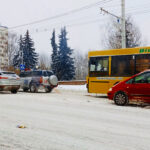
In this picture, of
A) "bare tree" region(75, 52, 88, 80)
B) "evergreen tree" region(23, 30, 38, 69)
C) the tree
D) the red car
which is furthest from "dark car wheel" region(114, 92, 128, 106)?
"bare tree" region(75, 52, 88, 80)

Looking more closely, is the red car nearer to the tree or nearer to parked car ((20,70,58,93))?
parked car ((20,70,58,93))

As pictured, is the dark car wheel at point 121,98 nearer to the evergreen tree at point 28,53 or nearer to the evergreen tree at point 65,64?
the evergreen tree at point 65,64

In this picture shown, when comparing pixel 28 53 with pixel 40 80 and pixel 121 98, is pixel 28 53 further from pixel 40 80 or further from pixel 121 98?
pixel 121 98

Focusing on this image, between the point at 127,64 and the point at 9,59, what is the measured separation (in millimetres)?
52061

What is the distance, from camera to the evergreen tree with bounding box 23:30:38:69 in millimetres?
59522

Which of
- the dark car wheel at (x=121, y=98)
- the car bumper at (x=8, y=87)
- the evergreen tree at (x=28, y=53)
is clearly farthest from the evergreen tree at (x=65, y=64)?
the dark car wheel at (x=121, y=98)

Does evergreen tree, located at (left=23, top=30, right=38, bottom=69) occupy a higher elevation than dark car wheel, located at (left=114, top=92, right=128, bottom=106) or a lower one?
higher

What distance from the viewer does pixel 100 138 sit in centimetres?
518

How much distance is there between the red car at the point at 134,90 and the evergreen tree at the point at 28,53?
49659 mm

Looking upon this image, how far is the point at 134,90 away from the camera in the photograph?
1117 centimetres

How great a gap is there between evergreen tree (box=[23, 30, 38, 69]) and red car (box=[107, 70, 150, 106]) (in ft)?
163

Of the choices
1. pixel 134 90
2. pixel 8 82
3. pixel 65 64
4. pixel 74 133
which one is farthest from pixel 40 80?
pixel 65 64

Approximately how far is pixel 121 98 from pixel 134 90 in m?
0.73

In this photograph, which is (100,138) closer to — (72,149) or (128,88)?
(72,149)
